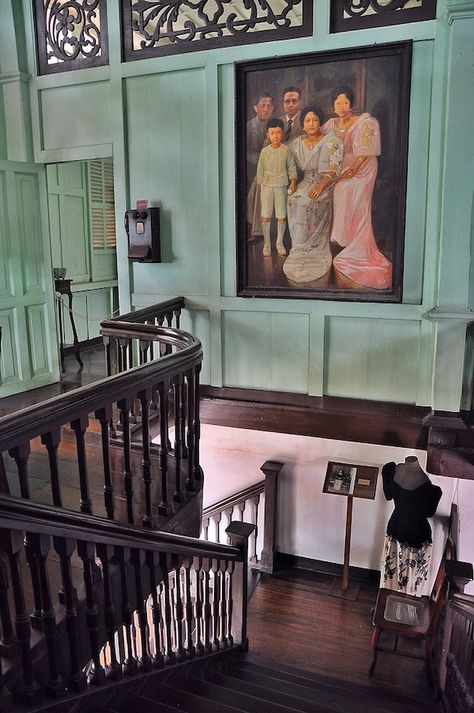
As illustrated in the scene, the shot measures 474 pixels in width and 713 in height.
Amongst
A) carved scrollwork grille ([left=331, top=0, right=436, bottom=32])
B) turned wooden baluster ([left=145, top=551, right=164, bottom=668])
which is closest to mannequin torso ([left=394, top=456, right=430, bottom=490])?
turned wooden baluster ([left=145, top=551, right=164, bottom=668])

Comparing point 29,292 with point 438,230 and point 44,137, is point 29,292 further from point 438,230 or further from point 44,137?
point 438,230

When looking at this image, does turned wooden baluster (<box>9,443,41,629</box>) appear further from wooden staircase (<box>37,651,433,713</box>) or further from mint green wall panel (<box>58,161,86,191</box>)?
mint green wall panel (<box>58,161,86,191</box>)

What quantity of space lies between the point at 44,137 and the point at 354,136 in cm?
266

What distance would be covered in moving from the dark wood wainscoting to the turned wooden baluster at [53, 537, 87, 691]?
2521mm

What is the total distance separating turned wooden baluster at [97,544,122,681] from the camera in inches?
73.9

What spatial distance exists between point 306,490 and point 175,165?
282 cm

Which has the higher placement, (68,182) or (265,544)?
(68,182)

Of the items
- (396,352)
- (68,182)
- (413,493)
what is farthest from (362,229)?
(68,182)

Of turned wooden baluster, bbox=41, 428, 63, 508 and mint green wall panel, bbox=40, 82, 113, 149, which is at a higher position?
mint green wall panel, bbox=40, 82, 113, 149

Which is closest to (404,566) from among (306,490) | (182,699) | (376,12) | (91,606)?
(306,490)

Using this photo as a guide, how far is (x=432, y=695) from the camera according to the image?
11.7 feet

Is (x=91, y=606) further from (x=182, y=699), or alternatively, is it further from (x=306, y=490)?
(x=306, y=490)

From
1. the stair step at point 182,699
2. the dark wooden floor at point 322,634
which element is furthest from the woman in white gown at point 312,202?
the stair step at point 182,699

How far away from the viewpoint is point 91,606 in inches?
73.2
